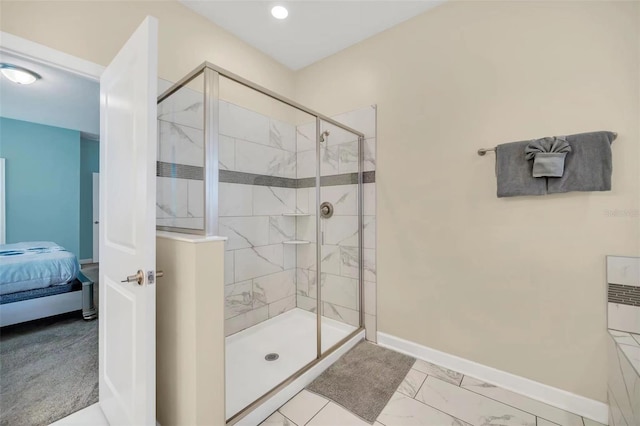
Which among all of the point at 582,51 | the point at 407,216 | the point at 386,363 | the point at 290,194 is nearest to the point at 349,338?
the point at 386,363

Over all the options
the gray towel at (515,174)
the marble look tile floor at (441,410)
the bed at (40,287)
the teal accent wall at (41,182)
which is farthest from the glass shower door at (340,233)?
the teal accent wall at (41,182)

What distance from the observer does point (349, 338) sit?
7.33 feet

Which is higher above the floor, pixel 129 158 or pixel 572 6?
pixel 572 6

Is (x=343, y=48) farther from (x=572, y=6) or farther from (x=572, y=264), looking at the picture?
(x=572, y=264)

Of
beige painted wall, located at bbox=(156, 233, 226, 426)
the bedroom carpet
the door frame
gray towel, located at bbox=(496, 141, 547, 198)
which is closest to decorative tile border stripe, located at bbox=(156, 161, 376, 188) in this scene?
the door frame

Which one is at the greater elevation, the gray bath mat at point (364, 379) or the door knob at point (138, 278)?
the door knob at point (138, 278)

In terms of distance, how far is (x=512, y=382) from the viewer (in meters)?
1.70

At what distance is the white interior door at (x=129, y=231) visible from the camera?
1.07 metres

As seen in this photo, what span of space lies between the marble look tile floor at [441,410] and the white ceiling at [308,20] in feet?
9.02

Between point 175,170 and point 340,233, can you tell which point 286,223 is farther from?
point 175,170

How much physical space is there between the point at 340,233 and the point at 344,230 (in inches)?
2.0

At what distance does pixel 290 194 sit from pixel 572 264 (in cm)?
222

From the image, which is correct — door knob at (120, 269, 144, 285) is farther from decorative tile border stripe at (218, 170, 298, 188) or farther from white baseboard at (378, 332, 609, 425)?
white baseboard at (378, 332, 609, 425)

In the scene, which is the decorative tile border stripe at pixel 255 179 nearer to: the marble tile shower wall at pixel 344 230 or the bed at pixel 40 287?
the marble tile shower wall at pixel 344 230
